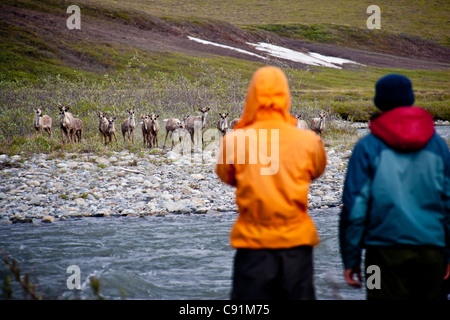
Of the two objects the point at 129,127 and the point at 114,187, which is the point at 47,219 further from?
the point at 129,127

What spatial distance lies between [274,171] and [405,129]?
0.91 metres

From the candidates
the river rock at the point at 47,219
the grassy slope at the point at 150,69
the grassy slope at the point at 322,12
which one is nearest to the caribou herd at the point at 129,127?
the grassy slope at the point at 150,69

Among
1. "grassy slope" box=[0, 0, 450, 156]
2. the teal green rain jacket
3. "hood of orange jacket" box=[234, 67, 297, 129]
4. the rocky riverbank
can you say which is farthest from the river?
"grassy slope" box=[0, 0, 450, 156]

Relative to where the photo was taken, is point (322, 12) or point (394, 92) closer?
point (394, 92)

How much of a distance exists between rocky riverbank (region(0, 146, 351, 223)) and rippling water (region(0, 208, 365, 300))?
0.67 meters

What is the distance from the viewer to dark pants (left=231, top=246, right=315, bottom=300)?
3143mm

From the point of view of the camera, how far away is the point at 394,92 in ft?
11.2

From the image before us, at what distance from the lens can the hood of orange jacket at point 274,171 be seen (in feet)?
10.4

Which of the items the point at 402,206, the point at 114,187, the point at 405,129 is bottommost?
the point at 114,187

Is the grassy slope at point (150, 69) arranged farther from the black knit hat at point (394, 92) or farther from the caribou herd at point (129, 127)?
the black knit hat at point (394, 92)

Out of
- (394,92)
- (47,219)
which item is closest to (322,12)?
(47,219)

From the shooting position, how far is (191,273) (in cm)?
733

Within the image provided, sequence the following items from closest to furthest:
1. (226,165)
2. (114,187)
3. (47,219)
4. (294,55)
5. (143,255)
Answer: (226,165) < (143,255) < (47,219) < (114,187) < (294,55)
